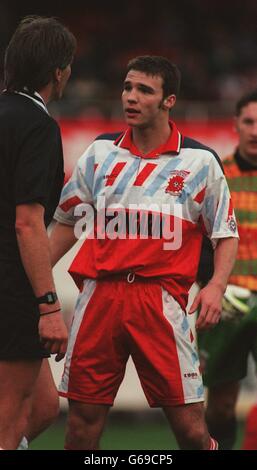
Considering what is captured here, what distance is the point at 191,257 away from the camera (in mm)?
6305

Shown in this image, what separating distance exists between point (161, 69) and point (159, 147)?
389mm

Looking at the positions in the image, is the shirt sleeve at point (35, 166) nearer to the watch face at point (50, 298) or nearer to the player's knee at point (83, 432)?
the watch face at point (50, 298)

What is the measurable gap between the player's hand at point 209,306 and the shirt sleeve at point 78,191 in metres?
0.78

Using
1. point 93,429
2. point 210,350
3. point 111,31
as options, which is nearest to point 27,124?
point 93,429

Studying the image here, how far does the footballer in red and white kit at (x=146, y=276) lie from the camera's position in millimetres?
6219

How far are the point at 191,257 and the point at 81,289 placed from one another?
57cm

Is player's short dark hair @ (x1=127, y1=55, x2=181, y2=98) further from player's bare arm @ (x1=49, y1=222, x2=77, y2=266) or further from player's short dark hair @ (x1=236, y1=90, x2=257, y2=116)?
player's short dark hair @ (x1=236, y1=90, x2=257, y2=116)

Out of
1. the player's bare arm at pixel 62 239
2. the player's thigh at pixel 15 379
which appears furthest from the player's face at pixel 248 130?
the player's thigh at pixel 15 379

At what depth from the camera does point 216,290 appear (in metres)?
6.11

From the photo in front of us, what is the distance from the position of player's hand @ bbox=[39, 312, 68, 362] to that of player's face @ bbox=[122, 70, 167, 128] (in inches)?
52.8

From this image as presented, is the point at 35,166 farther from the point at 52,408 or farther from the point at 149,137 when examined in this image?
the point at 52,408

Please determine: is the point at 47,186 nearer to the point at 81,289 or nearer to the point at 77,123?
the point at 81,289

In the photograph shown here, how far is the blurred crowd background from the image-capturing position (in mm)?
14562

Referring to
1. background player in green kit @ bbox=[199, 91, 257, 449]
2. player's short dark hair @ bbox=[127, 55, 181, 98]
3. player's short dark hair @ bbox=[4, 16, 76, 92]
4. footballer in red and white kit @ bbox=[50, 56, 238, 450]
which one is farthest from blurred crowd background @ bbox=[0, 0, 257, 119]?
player's short dark hair @ bbox=[4, 16, 76, 92]
